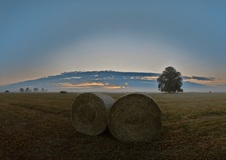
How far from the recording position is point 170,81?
5288 cm

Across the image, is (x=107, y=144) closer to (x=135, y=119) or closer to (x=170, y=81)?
(x=135, y=119)

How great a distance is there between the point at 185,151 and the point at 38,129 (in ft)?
20.4

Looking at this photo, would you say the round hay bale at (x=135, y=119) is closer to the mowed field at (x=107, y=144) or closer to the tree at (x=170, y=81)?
the mowed field at (x=107, y=144)

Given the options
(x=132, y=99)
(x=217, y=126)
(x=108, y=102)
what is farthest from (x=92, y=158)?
(x=217, y=126)

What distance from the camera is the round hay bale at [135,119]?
9125mm

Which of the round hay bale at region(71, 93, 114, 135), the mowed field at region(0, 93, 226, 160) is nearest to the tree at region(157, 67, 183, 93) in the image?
the mowed field at region(0, 93, 226, 160)

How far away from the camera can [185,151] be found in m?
7.61

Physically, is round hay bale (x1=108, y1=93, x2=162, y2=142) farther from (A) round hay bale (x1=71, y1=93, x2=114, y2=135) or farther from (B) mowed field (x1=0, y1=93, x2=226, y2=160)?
(A) round hay bale (x1=71, y1=93, x2=114, y2=135)

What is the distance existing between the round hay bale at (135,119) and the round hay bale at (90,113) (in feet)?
1.91

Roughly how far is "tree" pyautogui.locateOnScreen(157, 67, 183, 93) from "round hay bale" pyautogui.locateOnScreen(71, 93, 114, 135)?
43071 millimetres

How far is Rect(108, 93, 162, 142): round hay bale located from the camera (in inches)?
359

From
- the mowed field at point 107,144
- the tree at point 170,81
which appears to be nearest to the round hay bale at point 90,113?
the mowed field at point 107,144

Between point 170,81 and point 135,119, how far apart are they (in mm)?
44748

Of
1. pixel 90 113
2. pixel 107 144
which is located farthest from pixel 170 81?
pixel 107 144
